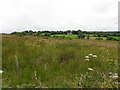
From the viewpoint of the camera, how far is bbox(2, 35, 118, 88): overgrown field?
7688 mm

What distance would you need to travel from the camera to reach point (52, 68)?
10188mm

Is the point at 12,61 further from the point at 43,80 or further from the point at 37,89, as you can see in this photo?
the point at 37,89

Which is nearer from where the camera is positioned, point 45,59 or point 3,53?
point 45,59

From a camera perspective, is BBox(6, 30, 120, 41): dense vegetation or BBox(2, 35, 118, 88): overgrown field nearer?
BBox(2, 35, 118, 88): overgrown field

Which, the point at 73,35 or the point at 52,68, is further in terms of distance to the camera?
the point at 73,35

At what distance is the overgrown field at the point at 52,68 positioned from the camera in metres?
7.69

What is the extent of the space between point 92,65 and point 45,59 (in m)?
1.90

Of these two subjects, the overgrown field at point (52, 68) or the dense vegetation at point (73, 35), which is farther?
the dense vegetation at point (73, 35)

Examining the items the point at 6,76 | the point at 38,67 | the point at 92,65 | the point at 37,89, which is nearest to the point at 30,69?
the point at 38,67

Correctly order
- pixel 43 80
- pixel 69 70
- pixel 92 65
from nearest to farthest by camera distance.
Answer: pixel 43 80 < pixel 69 70 < pixel 92 65

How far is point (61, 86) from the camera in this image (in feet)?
24.2

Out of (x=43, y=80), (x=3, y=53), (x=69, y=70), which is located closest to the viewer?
(x=43, y=80)

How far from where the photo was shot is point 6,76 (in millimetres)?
9227

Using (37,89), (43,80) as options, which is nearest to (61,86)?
(37,89)
